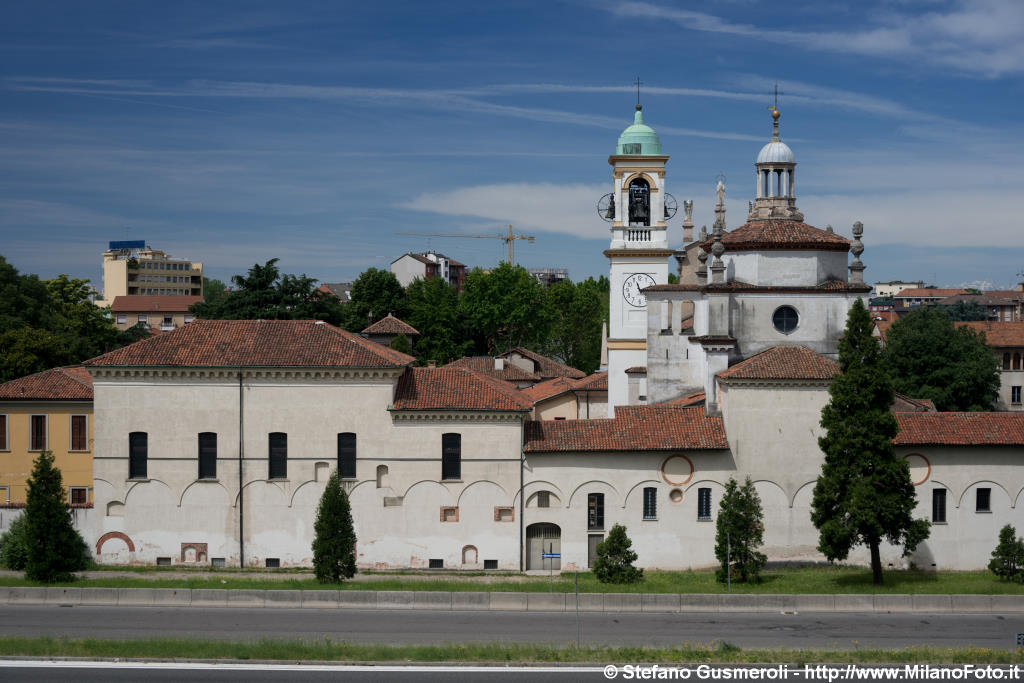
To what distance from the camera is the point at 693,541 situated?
127 ft

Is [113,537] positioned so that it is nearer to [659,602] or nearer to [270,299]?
[659,602]

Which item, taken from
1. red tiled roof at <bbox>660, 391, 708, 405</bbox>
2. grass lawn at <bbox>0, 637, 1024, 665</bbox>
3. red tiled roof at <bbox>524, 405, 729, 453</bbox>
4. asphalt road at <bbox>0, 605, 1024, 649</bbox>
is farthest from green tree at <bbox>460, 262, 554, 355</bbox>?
grass lawn at <bbox>0, 637, 1024, 665</bbox>

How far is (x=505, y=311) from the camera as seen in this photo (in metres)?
A: 97.6

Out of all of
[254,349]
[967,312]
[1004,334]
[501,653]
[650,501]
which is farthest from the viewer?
[967,312]

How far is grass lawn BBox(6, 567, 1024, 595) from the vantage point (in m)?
33.7

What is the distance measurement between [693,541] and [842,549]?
20.3ft

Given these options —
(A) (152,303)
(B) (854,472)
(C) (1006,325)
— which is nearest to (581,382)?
(B) (854,472)

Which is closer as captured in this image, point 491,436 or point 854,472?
point 854,472

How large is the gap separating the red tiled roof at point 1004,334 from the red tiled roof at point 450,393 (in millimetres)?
52277

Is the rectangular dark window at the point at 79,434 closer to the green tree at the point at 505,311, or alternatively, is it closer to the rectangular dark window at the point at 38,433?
the rectangular dark window at the point at 38,433

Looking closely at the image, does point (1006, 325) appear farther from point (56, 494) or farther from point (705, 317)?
point (56, 494)

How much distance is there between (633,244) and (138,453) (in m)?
29.9

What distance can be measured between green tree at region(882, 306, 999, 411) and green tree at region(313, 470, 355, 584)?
127 feet

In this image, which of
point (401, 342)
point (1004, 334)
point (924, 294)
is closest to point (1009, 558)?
point (401, 342)
